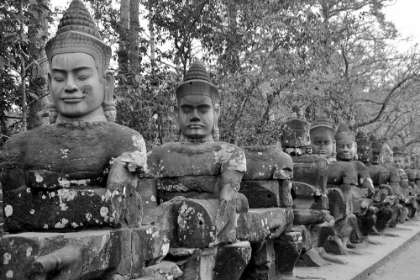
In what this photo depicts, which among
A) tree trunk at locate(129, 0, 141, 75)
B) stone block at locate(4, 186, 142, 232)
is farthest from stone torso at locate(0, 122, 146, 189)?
tree trunk at locate(129, 0, 141, 75)

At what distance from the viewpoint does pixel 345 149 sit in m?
9.62

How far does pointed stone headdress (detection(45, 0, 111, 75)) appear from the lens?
3627mm

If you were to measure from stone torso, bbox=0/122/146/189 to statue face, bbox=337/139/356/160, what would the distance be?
6.61m

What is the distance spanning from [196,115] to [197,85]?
0.97 feet

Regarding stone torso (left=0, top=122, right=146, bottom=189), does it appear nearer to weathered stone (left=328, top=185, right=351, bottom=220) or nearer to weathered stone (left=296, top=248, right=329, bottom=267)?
weathered stone (left=296, top=248, right=329, bottom=267)

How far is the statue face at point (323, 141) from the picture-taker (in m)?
8.84

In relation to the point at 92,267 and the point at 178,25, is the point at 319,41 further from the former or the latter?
the point at 92,267

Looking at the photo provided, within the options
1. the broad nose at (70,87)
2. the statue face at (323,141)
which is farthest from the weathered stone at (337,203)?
the broad nose at (70,87)

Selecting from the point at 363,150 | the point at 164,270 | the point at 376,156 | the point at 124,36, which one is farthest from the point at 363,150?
the point at 164,270

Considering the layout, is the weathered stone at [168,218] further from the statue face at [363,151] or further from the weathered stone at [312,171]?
the statue face at [363,151]

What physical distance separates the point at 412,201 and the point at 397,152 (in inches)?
83.7

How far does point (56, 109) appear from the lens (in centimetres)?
371

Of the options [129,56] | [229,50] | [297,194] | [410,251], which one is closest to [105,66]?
[297,194]

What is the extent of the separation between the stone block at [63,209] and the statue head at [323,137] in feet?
19.8
